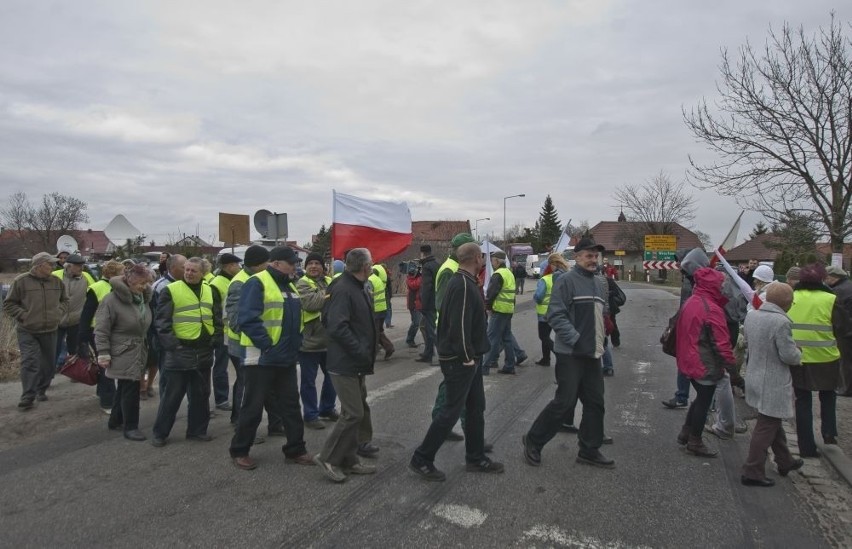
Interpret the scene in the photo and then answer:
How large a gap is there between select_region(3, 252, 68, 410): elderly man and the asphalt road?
1.33 meters

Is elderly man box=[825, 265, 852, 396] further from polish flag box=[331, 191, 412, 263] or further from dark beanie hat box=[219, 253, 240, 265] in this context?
dark beanie hat box=[219, 253, 240, 265]

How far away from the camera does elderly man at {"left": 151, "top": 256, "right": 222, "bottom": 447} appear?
5441 millimetres

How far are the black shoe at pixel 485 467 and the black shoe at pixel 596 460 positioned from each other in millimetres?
755

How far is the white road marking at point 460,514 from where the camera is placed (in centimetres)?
385

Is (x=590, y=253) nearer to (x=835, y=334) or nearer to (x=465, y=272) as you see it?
(x=465, y=272)

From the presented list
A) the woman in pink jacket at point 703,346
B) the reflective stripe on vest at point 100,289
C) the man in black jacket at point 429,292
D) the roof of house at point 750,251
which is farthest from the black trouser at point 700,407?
the roof of house at point 750,251

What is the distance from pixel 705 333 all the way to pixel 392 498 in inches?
122

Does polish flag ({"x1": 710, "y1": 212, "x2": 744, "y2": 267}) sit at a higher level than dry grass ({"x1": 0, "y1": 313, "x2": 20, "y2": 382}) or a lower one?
higher

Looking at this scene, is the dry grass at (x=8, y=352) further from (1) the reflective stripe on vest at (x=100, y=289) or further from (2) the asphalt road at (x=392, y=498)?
(2) the asphalt road at (x=392, y=498)

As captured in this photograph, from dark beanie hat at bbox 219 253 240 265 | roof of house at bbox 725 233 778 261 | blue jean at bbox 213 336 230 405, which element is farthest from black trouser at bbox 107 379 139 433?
roof of house at bbox 725 233 778 261

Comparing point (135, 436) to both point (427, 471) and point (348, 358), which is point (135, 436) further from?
point (427, 471)

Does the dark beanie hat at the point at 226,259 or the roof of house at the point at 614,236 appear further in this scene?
the roof of house at the point at 614,236

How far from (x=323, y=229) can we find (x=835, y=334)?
254 ft

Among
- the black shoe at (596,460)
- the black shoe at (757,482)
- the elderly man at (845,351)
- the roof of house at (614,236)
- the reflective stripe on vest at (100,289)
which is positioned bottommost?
the black shoe at (757,482)
